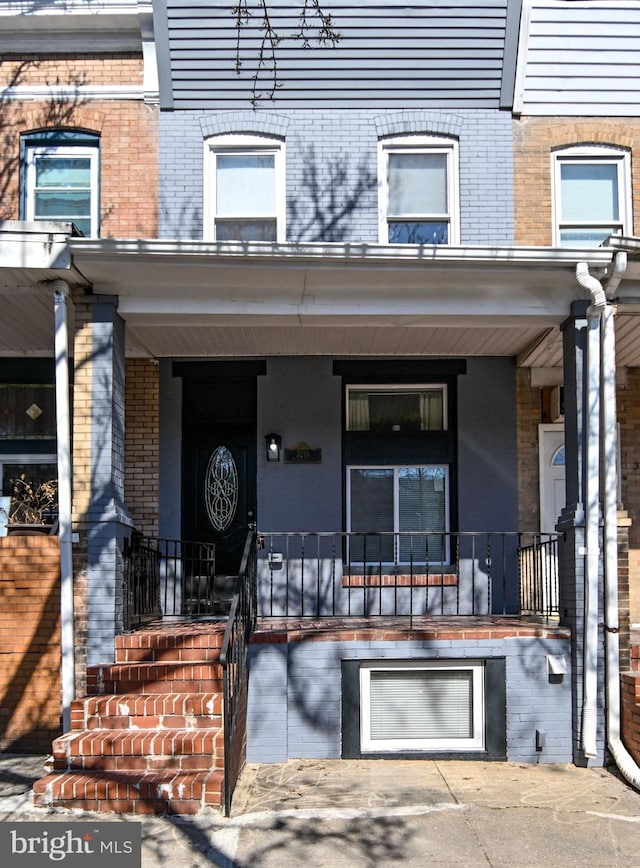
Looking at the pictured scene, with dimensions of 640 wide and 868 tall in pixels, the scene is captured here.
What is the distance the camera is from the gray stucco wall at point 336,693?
775 centimetres

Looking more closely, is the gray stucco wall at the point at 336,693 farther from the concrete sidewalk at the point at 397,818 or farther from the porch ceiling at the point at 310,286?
the porch ceiling at the point at 310,286

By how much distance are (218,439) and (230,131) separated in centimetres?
312

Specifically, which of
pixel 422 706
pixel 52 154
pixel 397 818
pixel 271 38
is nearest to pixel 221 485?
pixel 422 706

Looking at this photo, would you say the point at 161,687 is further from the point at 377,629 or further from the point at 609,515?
the point at 609,515

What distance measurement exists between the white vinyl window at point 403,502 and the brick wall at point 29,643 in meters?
3.37

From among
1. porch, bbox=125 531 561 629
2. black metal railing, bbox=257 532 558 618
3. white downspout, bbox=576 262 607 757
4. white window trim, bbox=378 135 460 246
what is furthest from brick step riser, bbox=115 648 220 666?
white window trim, bbox=378 135 460 246

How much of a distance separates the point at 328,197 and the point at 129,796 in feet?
19.8

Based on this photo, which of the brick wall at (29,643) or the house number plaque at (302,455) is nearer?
the brick wall at (29,643)

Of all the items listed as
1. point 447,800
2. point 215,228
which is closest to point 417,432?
point 215,228

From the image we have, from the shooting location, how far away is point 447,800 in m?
6.66

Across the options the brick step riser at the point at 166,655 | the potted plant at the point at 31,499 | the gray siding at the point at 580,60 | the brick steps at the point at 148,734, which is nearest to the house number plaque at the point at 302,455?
the potted plant at the point at 31,499

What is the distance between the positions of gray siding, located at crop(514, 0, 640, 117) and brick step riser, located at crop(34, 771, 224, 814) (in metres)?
7.26

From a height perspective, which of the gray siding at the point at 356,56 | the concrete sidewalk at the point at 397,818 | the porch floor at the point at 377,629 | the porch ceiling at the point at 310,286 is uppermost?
the gray siding at the point at 356,56

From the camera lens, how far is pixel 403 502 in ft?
33.3
